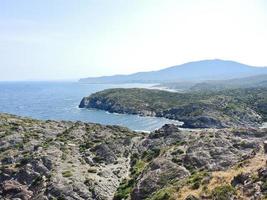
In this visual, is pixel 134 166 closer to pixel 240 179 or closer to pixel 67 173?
pixel 67 173

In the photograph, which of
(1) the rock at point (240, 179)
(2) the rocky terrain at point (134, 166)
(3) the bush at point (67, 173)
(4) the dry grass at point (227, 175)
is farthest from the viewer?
(3) the bush at point (67, 173)

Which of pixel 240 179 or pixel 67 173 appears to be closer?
pixel 240 179

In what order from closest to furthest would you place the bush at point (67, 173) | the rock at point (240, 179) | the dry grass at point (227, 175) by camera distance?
the rock at point (240, 179)
the dry grass at point (227, 175)
the bush at point (67, 173)

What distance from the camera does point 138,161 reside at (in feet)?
280

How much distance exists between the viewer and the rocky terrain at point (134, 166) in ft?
172

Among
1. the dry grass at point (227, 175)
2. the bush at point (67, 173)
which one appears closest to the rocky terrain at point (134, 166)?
the dry grass at point (227, 175)

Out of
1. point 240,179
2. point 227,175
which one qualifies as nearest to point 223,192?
point 240,179

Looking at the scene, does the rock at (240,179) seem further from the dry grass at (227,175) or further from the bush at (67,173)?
the bush at (67,173)

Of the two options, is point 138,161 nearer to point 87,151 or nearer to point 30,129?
point 87,151

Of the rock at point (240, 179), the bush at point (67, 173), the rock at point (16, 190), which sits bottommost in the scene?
the rock at point (16, 190)

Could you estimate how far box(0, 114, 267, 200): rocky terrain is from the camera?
52.3 metres

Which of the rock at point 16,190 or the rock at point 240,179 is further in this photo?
the rock at point 16,190

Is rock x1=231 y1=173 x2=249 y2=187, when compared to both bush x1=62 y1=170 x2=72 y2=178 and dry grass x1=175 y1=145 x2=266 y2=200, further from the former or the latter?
bush x1=62 y1=170 x2=72 y2=178

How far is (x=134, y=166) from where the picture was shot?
275 ft
